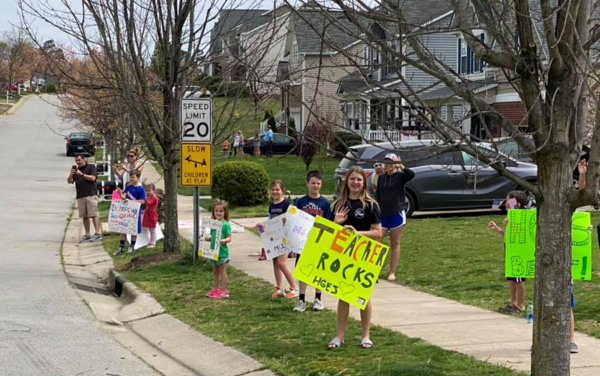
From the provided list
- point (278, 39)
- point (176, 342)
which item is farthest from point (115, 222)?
point (176, 342)

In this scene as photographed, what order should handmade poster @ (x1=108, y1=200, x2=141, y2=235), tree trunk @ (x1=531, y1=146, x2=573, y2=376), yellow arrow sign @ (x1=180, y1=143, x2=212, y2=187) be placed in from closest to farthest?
1. tree trunk @ (x1=531, y1=146, x2=573, y2=376)
2. yellow arrow sign @ (x1=180, y1=143, x2=212, y2=187)
3. handmade poster @ (x1=108, y1=200, x2=141, y2=235)

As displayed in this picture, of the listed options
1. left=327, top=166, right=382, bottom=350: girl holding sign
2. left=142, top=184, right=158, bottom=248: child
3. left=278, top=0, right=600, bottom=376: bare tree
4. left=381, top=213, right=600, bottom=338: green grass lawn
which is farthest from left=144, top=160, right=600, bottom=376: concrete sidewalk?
left=142, top=184, right=158, bottom=248: child

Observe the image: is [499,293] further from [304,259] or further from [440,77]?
[440,77]

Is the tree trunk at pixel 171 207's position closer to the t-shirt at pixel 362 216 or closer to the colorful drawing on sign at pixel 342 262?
the t-shirt at pixel 362 216

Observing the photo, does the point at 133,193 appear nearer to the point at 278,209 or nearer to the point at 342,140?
the point at 278,209

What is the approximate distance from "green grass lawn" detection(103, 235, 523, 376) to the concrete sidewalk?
26 centimetres

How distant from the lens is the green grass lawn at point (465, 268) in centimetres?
1036

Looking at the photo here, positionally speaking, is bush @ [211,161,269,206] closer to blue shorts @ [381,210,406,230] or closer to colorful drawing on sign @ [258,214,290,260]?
blue shorts @ [381,210,406,230]

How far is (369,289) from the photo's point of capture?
7.88 meters

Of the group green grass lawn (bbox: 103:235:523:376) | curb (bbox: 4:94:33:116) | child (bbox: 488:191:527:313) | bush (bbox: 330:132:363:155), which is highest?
curb (bbox: 4:94:33:116)

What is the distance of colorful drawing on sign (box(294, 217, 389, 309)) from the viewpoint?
790 cm

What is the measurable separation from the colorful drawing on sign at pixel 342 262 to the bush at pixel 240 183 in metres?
16.4

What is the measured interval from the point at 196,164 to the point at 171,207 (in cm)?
143

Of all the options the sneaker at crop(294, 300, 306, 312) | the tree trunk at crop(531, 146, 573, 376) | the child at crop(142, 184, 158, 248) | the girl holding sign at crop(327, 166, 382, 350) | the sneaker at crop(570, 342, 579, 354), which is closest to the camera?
the tree trunk at crop(531, 146, 573, 376)
